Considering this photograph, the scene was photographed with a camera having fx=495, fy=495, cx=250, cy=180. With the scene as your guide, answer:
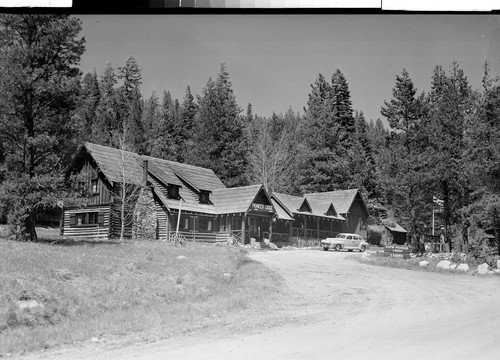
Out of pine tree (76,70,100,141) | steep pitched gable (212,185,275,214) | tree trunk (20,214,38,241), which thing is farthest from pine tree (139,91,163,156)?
steep pitched gable (212,185,275,214)

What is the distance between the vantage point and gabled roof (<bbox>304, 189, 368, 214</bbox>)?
2330 cm

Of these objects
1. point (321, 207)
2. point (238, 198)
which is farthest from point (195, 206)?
point (321, 207)

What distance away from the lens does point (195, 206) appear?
26.2 meters

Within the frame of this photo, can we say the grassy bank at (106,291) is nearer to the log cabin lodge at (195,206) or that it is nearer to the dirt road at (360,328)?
the dirt road at (360,328)

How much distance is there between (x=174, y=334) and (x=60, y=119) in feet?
29.8

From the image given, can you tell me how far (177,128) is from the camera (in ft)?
44.5

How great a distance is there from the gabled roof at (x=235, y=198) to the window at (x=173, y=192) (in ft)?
6.23

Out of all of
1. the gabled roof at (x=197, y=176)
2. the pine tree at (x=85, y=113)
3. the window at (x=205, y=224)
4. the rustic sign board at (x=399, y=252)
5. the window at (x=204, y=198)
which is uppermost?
the pine tree at (x=85, y=113)

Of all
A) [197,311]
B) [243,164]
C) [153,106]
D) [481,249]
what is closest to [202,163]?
[243,164]

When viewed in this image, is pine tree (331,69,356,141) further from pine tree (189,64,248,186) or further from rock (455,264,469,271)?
rock (455,264,469,271)

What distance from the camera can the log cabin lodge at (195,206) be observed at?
69.1 feet

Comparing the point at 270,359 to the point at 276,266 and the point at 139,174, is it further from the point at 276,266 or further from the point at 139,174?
the point at 139,174

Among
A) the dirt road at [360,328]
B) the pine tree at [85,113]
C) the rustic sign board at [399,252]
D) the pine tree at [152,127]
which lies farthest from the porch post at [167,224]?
the dirt road at [360,328]

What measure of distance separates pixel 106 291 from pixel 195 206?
1577cm
